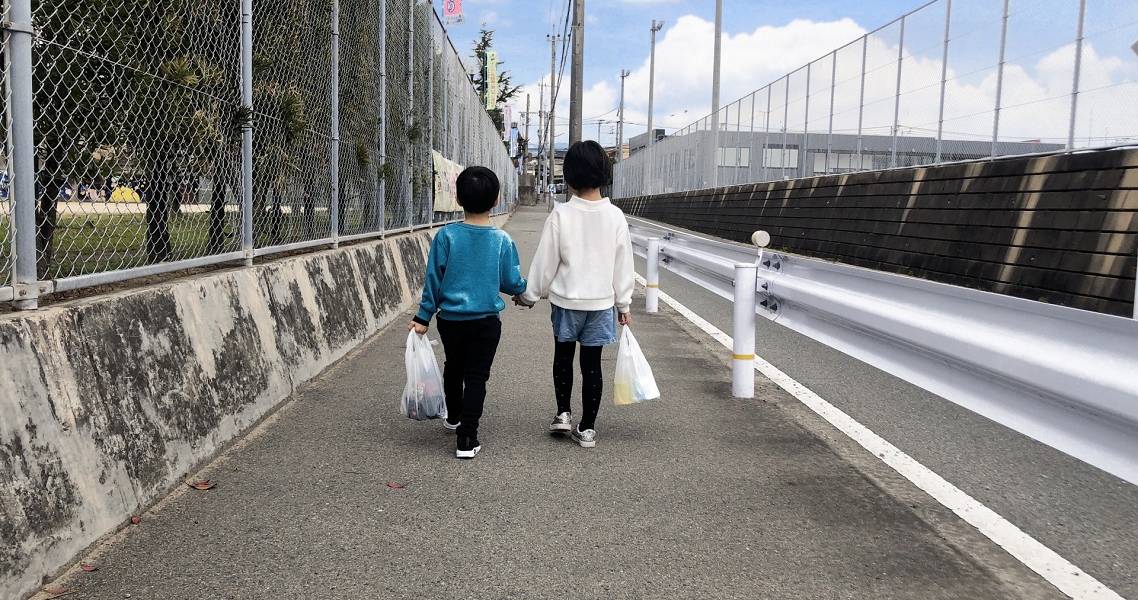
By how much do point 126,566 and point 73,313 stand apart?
919mm

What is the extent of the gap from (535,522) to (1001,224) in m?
8.99

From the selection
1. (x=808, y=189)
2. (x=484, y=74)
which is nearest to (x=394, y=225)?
(x=808, y=189)

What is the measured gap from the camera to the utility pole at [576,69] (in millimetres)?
20453

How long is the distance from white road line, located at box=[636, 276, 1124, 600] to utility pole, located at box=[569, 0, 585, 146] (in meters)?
15.6

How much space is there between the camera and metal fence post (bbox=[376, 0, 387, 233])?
9.31 metres

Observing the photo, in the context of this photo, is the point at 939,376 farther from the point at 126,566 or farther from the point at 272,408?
the point at 272,408

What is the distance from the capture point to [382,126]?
972cm

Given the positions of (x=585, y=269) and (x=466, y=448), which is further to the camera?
(x=585, y=269)

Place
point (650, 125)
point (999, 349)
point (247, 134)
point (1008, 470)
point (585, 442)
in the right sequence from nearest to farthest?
point (999, 349), point (1008, 470), point (585, 442), point (247, 134), point (650, 125)

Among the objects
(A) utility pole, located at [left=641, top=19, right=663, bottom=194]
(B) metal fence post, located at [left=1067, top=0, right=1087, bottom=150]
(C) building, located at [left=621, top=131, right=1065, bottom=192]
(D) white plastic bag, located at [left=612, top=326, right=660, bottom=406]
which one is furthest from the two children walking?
(A) utility pole, located at [left=641, top=19, right=663, bottom=194]

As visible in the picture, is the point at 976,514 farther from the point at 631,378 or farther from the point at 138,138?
the point at 138,138

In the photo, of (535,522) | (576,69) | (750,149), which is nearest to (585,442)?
(535,522)

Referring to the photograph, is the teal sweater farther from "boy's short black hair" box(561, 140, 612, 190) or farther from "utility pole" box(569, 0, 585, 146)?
"utility pole" box(569, 0, 585, 146)

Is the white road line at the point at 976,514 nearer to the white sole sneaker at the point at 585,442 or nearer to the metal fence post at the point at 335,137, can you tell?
the white sole sneaker at the point at 585,442
